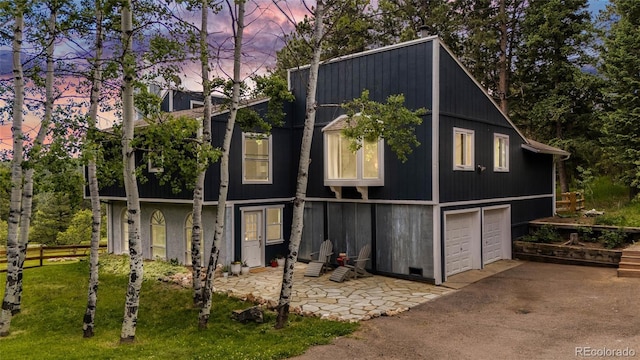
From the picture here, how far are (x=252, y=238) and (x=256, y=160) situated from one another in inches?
106

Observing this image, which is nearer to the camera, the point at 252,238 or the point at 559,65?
the point at 252,238

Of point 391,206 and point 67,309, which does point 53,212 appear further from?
point 391,206

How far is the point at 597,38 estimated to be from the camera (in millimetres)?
23656

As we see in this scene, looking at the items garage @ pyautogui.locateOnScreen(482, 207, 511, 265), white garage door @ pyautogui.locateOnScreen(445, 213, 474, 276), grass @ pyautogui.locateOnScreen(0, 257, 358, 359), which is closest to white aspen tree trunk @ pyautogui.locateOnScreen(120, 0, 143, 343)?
grass @ pyautogui.locateOnScreen(0, 257, 358, 359)

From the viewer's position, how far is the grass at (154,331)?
706cm

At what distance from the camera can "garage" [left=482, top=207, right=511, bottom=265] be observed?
1475 centimetres

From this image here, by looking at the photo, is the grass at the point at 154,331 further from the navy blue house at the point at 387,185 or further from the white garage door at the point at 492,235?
the white garage door at the point at 492,235

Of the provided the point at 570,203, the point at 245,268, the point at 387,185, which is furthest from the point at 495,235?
the point at 245,268

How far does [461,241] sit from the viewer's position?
13.5m

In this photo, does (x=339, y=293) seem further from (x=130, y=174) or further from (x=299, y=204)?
(x=130, y=174)

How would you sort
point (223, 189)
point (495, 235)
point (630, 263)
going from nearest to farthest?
point (223, 189), point (630, 263), point (495, 235)

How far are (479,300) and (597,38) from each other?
67.9 ft

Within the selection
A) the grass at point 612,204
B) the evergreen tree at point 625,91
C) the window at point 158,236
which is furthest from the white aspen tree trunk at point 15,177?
the evergreen tree at point 625,91

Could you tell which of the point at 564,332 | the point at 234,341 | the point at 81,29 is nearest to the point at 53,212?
the point at 81,29
